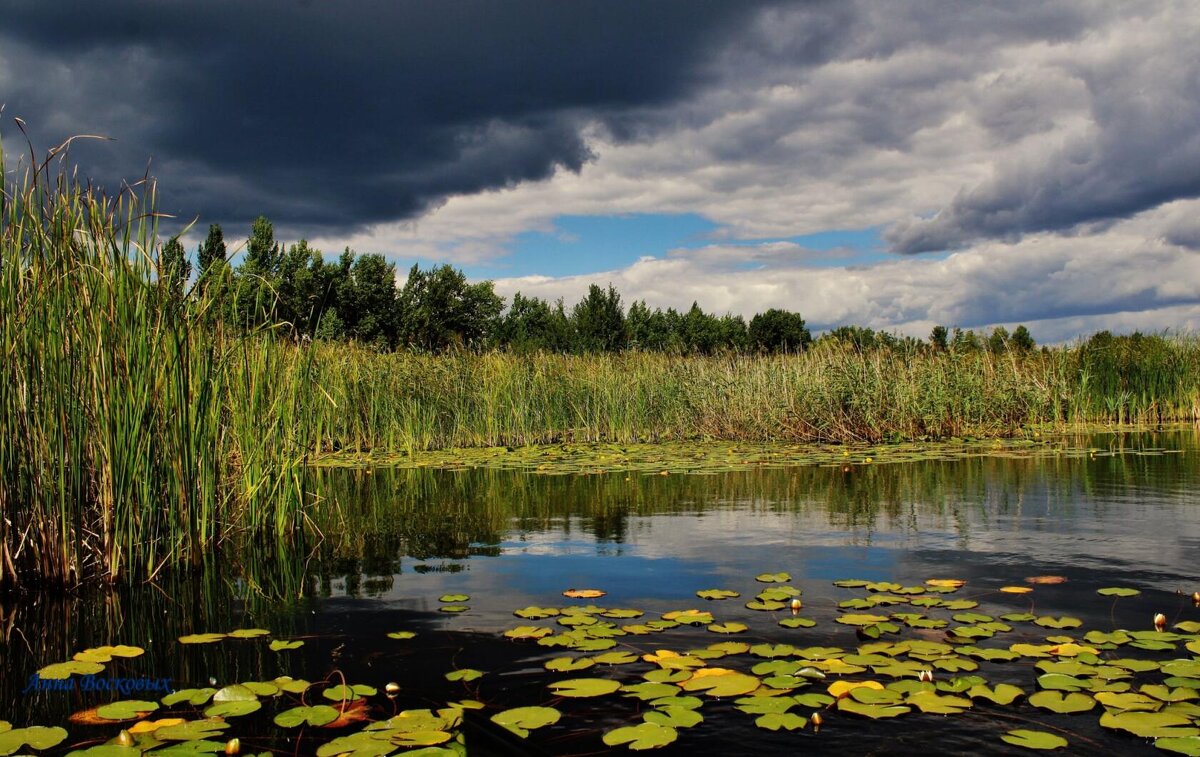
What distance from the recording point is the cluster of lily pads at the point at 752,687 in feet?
8.90

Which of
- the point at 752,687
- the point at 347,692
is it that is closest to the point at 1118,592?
the point at 752,687

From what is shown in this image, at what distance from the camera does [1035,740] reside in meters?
2.61

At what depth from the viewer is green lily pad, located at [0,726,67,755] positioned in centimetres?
267

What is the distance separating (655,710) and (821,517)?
472 centimetres

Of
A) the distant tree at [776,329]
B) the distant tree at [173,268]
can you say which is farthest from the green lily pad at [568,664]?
the distant tree at [776,329]

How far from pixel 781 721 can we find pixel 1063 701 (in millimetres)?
1056

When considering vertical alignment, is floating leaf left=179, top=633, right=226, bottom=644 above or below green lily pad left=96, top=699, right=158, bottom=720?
above

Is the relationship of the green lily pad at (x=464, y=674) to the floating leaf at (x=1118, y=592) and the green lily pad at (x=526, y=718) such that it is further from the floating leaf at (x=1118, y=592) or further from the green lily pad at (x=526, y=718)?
the floating leaf at (x=1118, y=592)

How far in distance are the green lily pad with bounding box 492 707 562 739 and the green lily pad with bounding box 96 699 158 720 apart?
1.30m

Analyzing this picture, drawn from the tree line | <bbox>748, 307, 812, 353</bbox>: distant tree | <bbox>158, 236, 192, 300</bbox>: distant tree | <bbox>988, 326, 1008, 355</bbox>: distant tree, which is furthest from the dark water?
<bbox>748, 307, 812, 353</bbox>: distant tree

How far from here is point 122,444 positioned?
4699 mm

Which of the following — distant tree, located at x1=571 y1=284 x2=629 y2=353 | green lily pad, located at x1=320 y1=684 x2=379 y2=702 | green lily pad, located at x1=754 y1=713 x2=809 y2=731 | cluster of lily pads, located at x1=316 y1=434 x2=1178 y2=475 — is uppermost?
distant tree, located at x1=571 y1=284 x2=629 y2=353

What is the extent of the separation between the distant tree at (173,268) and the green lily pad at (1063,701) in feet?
16.5

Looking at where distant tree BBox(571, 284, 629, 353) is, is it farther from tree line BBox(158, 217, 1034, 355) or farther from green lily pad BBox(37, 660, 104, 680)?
green lily pad BBox(37, 660, 104, 680)
